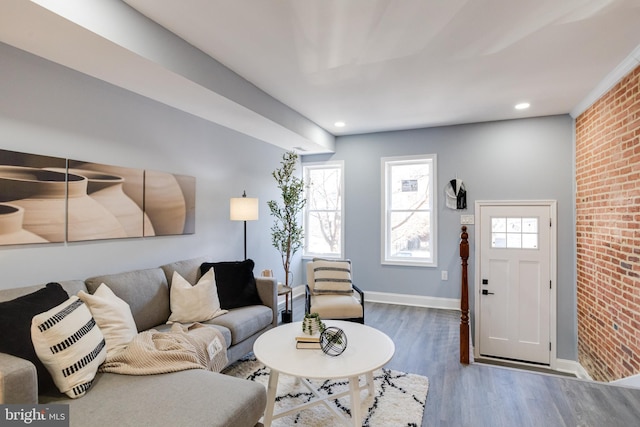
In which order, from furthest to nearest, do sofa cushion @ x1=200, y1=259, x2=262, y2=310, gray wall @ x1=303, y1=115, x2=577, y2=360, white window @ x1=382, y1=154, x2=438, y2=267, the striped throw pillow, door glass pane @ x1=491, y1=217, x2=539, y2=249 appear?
white window @ x1=382, y1=154, x2=438, y2=267, door glass pane @ x1=491, y1=217, x2=539, y2=249, gray wall @ x1=303, y1=115, x2=577, y2=360, the striped throw pillow, sofa cushion @ x1=200, y1=259, x2=262, y2=310

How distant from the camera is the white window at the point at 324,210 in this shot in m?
5.53

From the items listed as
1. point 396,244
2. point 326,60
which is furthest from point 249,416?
point 396,244

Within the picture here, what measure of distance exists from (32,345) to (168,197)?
1824 mm

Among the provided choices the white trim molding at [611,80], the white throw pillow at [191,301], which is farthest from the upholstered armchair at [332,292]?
the white trim molding at [611,80]

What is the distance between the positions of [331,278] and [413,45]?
2.55 m

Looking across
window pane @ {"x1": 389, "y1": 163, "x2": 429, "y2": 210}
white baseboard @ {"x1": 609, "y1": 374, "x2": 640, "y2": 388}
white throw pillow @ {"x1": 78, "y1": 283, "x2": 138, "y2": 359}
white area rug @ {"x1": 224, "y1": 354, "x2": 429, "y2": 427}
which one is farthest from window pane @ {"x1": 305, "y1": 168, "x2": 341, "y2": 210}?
white baseboard @ {"x1": 609, "y1": 374, "x2": 640, "y2": 388}

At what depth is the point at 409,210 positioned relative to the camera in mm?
5031

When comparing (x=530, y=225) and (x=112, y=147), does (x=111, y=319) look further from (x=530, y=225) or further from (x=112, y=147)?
(x=530, y=225)

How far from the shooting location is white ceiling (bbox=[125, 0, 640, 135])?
2021 mm

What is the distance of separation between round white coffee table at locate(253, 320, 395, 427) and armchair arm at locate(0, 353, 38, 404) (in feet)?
3.51

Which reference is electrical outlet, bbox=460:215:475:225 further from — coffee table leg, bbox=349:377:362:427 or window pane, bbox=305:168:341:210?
coffee table leg, bbox=349:377:362:427

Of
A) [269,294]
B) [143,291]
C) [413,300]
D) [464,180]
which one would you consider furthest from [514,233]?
[143,291]

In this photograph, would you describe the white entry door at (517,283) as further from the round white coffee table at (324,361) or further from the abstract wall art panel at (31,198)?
the abstract wall art panel at (31,198)

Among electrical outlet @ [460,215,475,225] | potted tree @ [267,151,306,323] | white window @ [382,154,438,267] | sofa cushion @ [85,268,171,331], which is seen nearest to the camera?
sofa cushion @ [85,268,171,331]
